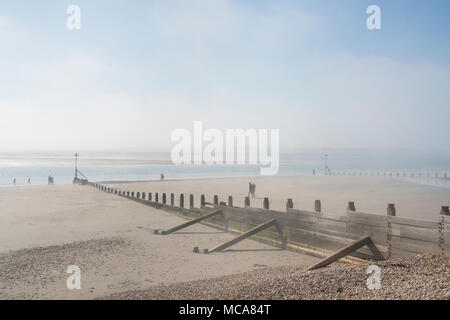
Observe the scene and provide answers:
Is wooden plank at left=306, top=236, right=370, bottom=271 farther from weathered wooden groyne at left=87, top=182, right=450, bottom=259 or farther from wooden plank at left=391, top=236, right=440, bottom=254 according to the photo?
wooden plank at left=391, top=236, right=440, bottom=254

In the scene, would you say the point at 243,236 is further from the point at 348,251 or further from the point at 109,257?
the point at 109,257

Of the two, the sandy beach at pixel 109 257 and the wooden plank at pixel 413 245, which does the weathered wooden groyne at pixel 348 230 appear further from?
the sandy beach at pixel 109 257

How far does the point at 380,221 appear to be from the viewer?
9.52 metres

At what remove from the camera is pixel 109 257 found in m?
11.5

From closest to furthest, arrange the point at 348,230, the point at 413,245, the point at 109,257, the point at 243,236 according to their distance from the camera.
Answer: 1. the point at 413,245
2. the point at 348,230
3. the point at 109,257
4. the point at 243,236

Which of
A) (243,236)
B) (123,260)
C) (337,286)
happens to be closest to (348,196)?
(243,236)

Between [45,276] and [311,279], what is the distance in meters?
6.91

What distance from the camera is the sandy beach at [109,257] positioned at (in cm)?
875

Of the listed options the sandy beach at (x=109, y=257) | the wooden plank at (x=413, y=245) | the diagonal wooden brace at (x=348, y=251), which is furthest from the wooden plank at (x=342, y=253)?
the sandy beach at (x=109, y=257)

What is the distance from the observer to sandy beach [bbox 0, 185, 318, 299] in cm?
875

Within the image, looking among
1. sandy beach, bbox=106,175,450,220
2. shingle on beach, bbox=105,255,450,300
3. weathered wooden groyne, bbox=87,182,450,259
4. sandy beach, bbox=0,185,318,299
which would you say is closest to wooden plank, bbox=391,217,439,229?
weathered wooden groyne, bbox=87,182,450,259

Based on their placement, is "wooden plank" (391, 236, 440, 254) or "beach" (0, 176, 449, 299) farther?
"beach" (0, 176, 449, 299)

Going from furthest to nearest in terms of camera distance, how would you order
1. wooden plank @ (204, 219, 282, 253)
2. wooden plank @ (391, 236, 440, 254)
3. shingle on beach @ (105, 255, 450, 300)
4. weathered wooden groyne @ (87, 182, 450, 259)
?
wooden plank @ (204, 219, 282, 253) < weathered wooden groyne @ (87, 182, 450, 259) < wooden plank @ (391, 236, 440, 254) < shingle on beach @ (105, 255, 450, 300)

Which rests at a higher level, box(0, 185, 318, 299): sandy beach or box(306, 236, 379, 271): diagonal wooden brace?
box(306, 236, 379, 271): diagonal wooden brace
